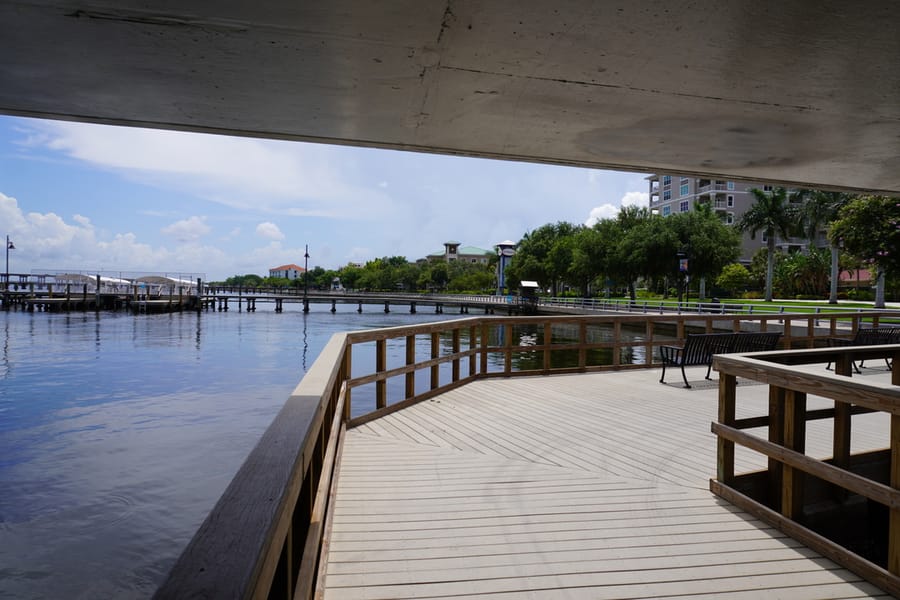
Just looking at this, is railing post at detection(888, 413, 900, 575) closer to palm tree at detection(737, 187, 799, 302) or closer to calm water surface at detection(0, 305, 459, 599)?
calm water surface at detection(0, 305, 459, 599)

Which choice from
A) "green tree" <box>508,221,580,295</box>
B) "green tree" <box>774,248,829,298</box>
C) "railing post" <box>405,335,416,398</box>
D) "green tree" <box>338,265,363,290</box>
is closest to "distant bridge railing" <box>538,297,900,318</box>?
"green tree" <box>508,221,580,295</box>

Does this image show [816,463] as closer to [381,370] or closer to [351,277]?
[381,370]

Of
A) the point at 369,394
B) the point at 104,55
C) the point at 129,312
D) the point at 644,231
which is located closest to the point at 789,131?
the point at 104,55

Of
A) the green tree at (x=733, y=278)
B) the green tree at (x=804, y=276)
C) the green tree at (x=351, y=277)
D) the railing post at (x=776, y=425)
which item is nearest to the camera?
the railing post at (x=776, y=425)

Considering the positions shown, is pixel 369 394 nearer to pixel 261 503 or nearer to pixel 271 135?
pixel 271 135

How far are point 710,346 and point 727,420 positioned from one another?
5678 millimetres

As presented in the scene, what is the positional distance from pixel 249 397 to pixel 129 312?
51.6 metres

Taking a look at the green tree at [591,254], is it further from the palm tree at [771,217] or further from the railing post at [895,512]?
the railing post at [895,512]

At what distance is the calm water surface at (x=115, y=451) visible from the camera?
845cm

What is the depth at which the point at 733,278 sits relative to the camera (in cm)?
6638

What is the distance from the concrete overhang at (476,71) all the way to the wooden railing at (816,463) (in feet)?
6.27

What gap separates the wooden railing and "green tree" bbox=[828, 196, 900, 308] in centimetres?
2212

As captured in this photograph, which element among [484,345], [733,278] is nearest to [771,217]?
[733,278]

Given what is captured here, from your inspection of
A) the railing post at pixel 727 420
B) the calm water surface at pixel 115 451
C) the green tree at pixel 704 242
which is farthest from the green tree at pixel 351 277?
the railing post at pixel 727 420
